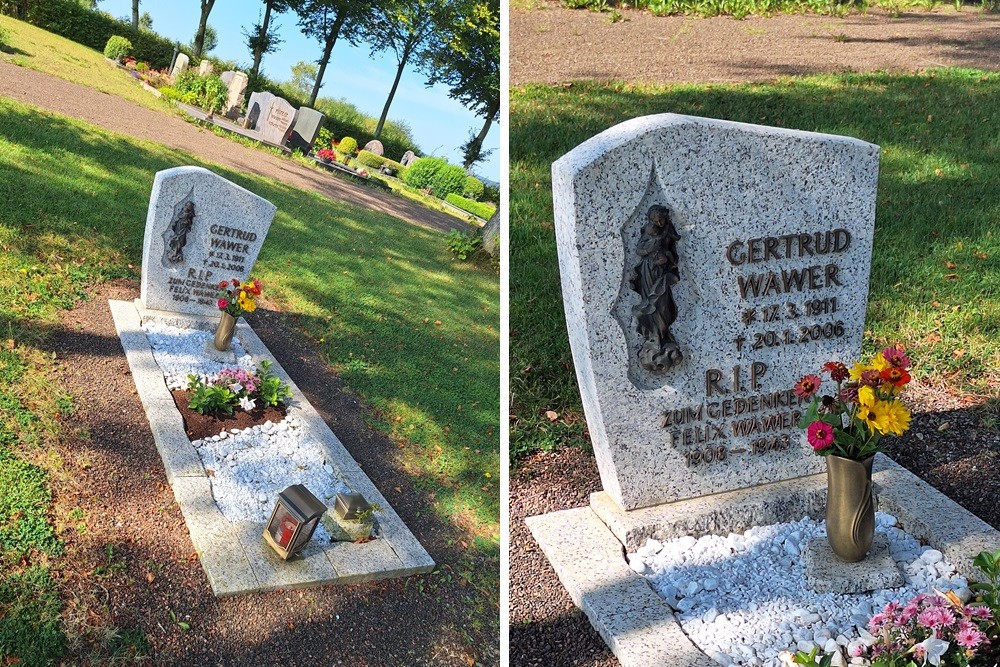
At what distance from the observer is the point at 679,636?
11.2 ft

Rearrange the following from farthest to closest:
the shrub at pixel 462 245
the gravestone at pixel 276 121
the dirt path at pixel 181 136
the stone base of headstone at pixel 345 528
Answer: the gravestone at pixel 276 121 < the shrub at pixel 462 245 < the dirt path at pixel 181 136 < the stone base of headstone at pixel 345 528

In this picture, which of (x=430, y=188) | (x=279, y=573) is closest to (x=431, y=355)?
(x=279, y=573)

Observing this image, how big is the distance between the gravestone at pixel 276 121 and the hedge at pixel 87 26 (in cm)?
451

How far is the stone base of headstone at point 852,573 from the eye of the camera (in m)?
3.61

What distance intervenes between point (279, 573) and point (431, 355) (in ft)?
13.4

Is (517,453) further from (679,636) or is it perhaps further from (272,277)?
(272,277)

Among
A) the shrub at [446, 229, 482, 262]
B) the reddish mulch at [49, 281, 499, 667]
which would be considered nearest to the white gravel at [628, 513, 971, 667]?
the reddish mulch at [49, 281, 499, 667]

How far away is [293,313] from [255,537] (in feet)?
12.9

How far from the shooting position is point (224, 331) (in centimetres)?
A: 660

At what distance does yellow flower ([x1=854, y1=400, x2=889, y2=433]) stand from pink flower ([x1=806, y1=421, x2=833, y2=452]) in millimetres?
142

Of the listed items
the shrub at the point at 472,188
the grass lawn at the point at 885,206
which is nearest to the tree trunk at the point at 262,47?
the shrub at the point at 472,188

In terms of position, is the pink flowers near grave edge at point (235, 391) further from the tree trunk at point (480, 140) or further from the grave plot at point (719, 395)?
the tree trunk at point (480, 140)

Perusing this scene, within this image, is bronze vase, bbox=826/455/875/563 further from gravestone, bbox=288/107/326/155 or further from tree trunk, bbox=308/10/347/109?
tree trunk, bbox=308/10/347/109

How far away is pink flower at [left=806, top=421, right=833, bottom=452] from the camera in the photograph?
3.45 m
